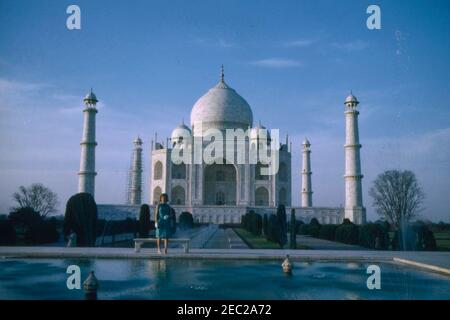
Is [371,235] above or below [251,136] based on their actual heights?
below

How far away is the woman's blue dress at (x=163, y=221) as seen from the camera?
9297 millimetres

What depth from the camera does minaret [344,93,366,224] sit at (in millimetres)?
29000

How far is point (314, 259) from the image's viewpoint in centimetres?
898

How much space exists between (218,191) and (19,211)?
2268 centimetres

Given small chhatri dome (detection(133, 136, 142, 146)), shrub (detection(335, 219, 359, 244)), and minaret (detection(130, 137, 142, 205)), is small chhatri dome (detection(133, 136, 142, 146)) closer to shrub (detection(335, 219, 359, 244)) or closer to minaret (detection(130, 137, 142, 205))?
minaret (detection(130, 137, 142, 205))

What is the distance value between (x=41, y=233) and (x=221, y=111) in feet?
86.5

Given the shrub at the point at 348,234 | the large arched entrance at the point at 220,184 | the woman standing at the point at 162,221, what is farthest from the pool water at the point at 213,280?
the large arched entrance at the point at 220,184

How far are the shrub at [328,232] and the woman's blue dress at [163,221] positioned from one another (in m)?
10.6

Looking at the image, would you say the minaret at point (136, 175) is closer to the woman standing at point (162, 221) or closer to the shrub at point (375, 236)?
the shrub at point (375, 236)

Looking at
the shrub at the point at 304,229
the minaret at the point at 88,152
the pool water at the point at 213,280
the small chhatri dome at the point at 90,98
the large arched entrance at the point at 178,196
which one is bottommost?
the pool water at the point at 213,280

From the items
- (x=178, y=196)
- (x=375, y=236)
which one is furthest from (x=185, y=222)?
(x=375, y=236)

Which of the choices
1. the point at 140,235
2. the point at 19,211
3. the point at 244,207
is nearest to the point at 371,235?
the point at 140,235

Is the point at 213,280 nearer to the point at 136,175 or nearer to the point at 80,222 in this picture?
the point at 80,222
